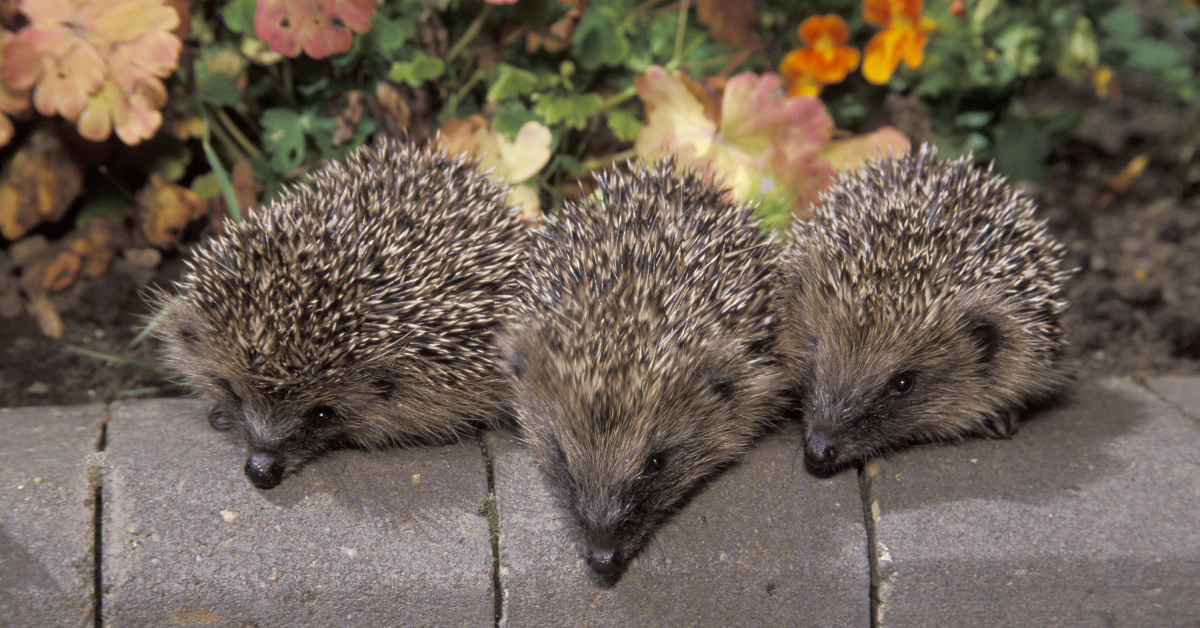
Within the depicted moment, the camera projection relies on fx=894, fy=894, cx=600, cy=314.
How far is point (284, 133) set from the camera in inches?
139

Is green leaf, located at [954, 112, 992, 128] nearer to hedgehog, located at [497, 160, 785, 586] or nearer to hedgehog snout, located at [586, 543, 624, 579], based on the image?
hedgehog, located at [497, 160, 785, 586]

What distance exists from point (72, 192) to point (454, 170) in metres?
1.62

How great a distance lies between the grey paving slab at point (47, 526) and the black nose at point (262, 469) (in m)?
0.45

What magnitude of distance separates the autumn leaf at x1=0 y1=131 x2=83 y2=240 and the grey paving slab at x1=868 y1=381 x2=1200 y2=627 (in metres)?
3.13

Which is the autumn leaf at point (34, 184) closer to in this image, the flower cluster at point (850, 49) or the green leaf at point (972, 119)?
the flower cluster at point (850, 49)

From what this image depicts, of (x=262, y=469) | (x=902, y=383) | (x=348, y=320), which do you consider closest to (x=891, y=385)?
(x=902, y=383)

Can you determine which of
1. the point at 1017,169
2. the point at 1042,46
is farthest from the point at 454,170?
the point at 1042,46

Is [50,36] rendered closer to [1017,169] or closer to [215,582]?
[215,582]

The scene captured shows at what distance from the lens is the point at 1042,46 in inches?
175

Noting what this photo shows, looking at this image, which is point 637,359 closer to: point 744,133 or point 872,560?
point 872,560

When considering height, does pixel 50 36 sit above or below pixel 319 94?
above

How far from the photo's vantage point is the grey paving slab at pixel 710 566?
2.48 meters

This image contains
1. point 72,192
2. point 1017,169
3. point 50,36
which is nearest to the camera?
point 50,36

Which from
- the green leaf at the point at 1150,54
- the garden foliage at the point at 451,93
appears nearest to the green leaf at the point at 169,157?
the garden foliage at the point at 451,93
